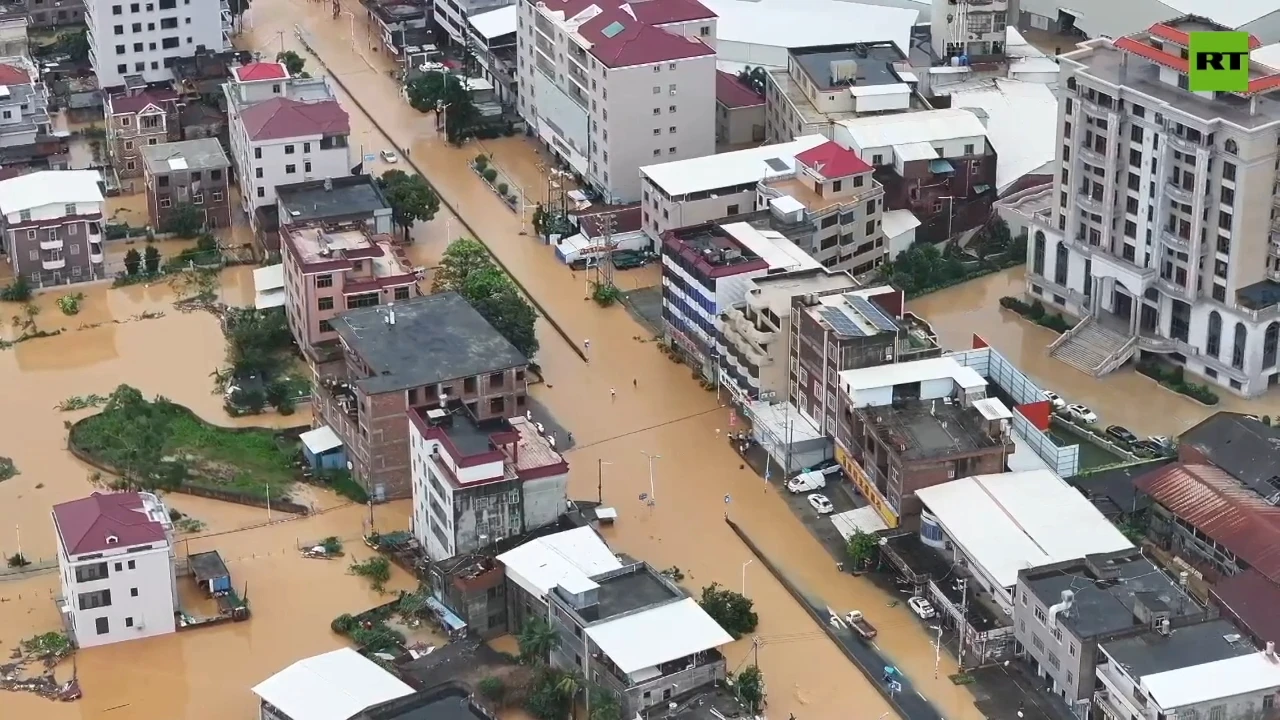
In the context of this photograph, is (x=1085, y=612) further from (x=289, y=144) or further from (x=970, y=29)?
(x=970, y=29)

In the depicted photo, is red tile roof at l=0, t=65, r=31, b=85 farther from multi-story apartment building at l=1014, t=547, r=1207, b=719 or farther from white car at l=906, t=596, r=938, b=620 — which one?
multi-story apartment building at l=1014, t=547, r=1207, b=719

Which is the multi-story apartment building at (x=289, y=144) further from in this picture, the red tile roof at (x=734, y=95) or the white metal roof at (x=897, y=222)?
the white metal roof at (x=897, y=222)

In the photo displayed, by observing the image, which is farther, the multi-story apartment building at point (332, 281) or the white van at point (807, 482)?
the multi-story apartment building at point (332, 281)

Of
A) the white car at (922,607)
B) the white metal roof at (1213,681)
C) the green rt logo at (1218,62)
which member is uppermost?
the green rt logo at (1218,62)

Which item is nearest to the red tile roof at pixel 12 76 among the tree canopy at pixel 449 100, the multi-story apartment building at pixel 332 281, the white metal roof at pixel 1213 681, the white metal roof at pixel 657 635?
the tree canopy at pixel 449 100

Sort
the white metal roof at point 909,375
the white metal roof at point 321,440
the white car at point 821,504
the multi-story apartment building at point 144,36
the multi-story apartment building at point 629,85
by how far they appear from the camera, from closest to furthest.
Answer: the white car at point 821,504, the white metal roof at point 909,375, the white metal roof at point 321,440, the multi-story apartment building at point 629,85, the multi-story apartment building at point 144,36

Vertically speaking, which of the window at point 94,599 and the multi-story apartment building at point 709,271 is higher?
the multi-story apartment building at point 709,271
